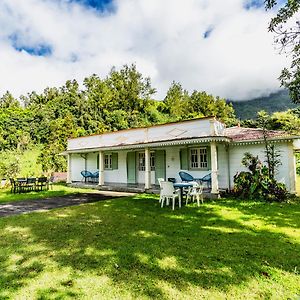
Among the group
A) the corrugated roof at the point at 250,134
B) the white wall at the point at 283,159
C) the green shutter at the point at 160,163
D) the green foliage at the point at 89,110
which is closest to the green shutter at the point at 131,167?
the green shutter at the point at 160,163

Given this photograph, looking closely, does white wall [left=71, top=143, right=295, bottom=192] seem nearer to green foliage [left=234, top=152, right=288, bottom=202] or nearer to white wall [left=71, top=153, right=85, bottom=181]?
green foliage [left=234, top=152, right=288, bottom=202]

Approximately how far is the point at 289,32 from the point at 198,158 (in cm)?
737

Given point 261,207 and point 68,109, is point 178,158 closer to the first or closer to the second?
point 261,207

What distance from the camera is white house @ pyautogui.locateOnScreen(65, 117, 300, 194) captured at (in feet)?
39.8

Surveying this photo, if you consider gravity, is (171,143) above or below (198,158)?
above

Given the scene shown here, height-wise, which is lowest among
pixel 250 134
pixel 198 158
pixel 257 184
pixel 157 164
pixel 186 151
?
pixel 257 184

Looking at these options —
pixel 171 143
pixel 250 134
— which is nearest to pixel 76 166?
pixel 171 143

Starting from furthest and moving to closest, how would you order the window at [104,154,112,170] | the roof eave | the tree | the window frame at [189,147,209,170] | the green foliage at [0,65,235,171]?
the green foliage at [0,65,235,171] → the window at [104,154,112,170] → the window frame at [189,147,209,170] → the roof eave → the tree

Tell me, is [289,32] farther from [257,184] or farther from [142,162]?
[142,162]

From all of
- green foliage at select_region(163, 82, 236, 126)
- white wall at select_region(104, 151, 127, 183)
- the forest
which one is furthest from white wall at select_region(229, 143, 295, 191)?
green foliage at select_region(163, 82, 236, 126)

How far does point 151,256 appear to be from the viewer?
467 centimetres

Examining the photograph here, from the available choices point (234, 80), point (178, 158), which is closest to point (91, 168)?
point (178, 158)

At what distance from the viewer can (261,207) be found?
9609mm

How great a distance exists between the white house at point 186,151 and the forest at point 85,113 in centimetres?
920
